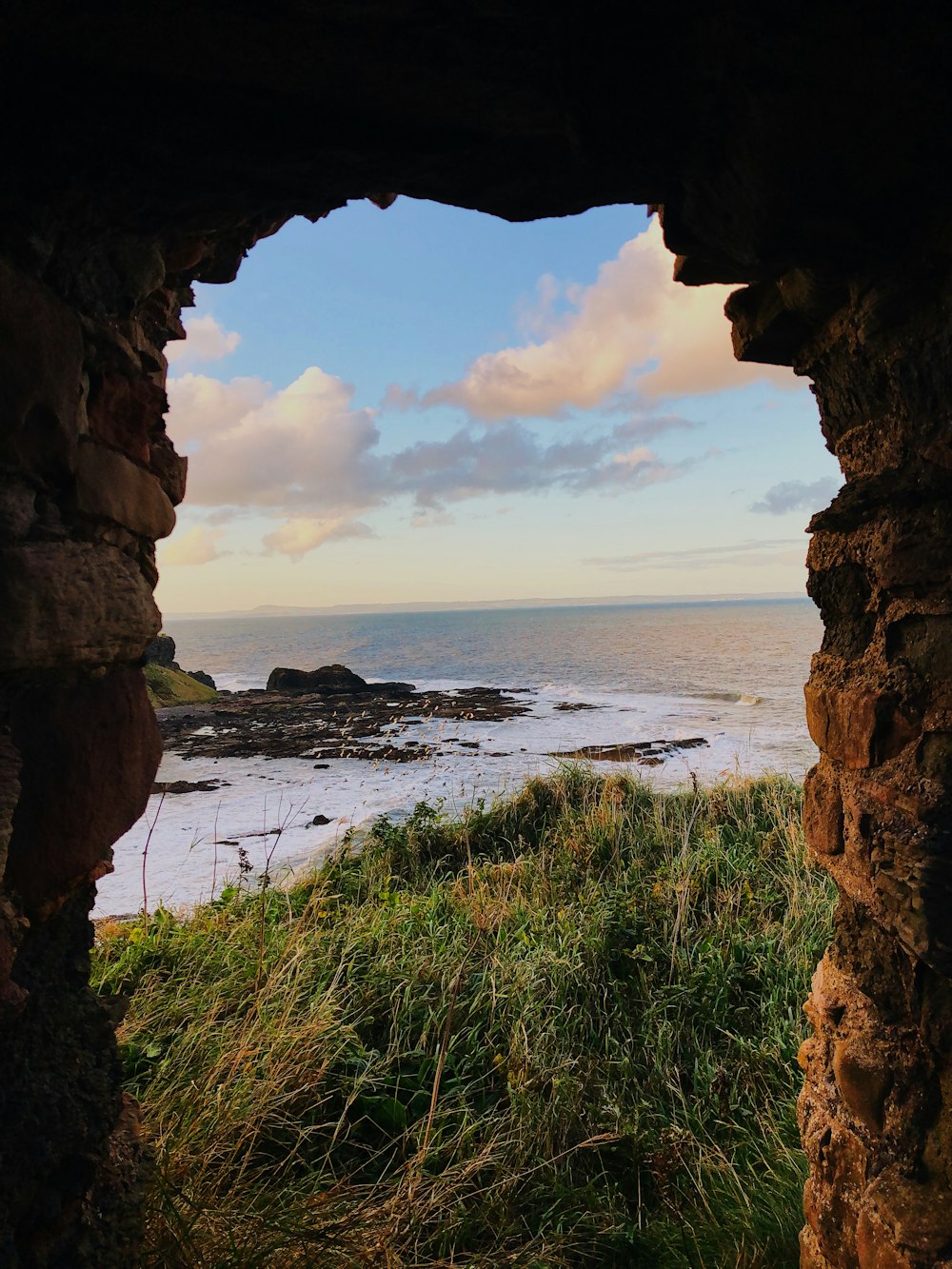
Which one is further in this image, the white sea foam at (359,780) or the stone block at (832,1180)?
the white sea foam at (359,780)

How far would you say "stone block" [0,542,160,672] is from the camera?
1.25 metres

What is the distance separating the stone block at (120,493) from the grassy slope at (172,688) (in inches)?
726

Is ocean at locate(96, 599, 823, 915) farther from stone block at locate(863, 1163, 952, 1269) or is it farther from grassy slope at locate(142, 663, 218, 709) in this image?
grassy slope at locate(142, 663, 218, 709)

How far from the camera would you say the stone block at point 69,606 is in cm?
125

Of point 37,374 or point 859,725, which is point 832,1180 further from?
point 37,374

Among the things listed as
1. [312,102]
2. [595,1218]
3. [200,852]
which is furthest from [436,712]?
[312,102]

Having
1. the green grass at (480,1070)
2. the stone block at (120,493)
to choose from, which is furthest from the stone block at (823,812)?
the stone block at (120,493)

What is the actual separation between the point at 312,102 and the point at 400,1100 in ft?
10.2

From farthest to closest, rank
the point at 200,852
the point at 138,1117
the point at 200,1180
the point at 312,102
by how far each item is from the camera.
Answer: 1. the point at 200,852
2. the point at 200,1180
3. the point at 138,1117
4. the point at 312,102

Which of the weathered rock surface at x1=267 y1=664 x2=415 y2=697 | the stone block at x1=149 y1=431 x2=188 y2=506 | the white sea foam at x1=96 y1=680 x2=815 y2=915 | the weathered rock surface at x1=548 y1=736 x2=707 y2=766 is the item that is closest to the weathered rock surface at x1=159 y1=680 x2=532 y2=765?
the weathered rock surface at x1=267 y1=664 x2=415 y2=697

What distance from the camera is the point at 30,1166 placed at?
1349 millimetres

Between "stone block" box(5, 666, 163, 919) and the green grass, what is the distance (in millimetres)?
1094

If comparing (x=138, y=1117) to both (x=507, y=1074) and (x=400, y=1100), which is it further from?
(x=507, y=1074)

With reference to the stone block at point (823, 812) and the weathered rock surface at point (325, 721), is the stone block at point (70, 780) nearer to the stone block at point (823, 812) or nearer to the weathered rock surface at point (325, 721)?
the stone block at point (823, 812)
